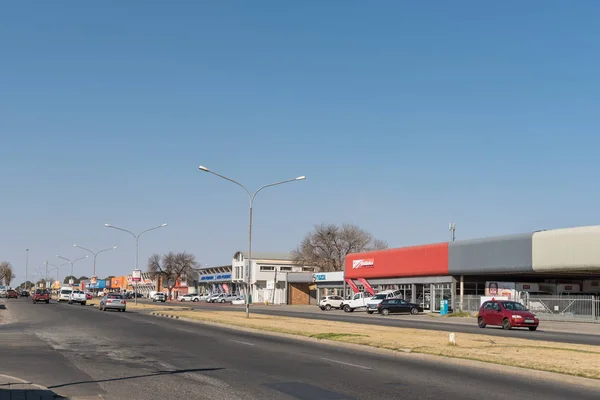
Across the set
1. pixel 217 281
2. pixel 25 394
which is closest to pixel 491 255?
pixel 25 394

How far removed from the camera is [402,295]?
2670 inches

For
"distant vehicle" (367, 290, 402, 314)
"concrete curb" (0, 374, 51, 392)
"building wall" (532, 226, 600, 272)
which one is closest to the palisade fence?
"building wall" (532, 226, 600, 272)

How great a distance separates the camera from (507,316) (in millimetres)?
35781

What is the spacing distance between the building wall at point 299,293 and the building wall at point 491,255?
1730 inches

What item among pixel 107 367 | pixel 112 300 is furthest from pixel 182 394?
pixel 112 300

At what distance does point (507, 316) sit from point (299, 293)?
217ft

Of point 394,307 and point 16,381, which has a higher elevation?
point 16,381

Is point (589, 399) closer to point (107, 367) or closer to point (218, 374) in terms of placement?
point (218, 374)

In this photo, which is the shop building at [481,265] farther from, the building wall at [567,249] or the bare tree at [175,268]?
the bare tree at [175,268]

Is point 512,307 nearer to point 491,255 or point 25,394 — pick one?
point 491,255

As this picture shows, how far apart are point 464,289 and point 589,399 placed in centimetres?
4829

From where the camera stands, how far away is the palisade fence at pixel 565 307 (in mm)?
46438

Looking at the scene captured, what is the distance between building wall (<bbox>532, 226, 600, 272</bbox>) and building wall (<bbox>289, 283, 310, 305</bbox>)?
53.8 m

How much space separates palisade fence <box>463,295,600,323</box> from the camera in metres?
46.4
